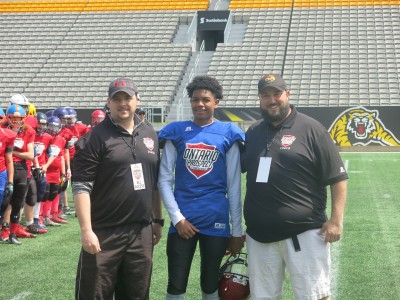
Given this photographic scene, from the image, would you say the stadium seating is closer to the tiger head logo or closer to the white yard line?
the tiger head logo

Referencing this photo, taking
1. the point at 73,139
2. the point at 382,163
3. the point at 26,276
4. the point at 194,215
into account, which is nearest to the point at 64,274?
the point at 26,276

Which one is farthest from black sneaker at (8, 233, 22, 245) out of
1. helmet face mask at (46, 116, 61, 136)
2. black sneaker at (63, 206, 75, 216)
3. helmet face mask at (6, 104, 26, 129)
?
black sneaker at (63, 206, 75, 216)

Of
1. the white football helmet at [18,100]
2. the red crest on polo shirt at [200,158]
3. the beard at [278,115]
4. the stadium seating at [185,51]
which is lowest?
the red crest on polo shirt at [200,158]

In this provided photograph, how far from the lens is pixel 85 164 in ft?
13.0

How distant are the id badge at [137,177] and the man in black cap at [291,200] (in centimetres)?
65

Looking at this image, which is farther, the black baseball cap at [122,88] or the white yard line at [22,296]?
the white yard line at [22,296]

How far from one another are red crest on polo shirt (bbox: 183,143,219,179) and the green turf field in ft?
5.72

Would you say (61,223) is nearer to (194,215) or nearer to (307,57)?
(194,215)

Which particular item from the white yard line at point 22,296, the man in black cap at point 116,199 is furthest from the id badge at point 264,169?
the white yard line at point 22,296

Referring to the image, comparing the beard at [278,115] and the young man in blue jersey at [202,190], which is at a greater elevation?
the beard at [278,115]

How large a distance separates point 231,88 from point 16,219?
71.5 ft

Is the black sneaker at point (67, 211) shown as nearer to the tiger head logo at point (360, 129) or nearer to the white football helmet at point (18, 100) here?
the white football helmet at point (18, 100)

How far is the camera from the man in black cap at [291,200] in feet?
13.1

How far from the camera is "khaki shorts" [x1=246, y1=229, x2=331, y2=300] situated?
3.98 m
